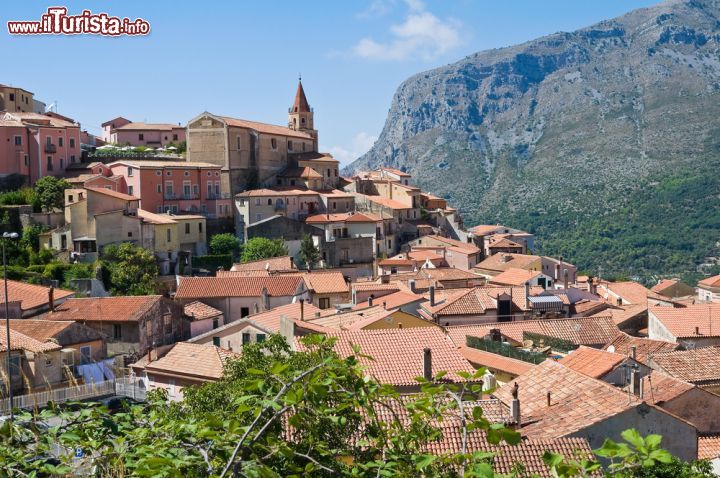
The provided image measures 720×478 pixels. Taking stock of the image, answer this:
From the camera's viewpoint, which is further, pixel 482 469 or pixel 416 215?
pixel 416 215

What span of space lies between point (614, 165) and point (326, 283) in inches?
4340

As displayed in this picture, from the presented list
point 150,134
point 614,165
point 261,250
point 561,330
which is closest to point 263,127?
point 150,134

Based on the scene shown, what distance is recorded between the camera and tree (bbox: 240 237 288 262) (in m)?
59.9

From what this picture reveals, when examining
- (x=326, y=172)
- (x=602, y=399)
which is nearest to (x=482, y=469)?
(x=602, y=399)

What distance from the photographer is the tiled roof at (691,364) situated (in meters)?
26.0

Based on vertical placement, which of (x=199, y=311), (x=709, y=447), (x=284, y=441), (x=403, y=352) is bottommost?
(x=709, y=447)

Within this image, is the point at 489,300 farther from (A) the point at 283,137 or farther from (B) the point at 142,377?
(A) the point at 283,137

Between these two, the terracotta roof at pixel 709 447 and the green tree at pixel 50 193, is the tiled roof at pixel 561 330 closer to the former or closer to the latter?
the terracotta roof at pixel 709 447

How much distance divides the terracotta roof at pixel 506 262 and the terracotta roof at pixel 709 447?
40.4 meters

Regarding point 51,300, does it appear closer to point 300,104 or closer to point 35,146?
point 35,146

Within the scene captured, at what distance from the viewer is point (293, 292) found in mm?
43688

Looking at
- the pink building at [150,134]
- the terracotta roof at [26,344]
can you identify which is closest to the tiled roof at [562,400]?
the terracotta roof at [26,344]

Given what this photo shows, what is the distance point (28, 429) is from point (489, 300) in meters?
31.9

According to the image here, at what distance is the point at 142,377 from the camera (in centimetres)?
3194
